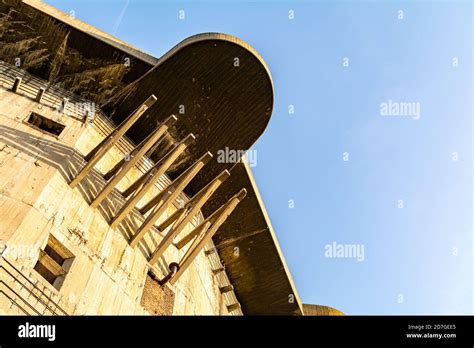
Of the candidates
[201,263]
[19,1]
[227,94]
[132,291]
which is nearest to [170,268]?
[132,291]

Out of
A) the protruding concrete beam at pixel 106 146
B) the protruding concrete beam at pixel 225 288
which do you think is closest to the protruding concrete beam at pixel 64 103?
the protruding concrete beam at pixel 106 146

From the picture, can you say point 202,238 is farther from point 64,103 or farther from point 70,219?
point 64,103

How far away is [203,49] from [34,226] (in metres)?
7.08

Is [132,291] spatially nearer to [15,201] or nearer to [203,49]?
[15,201]

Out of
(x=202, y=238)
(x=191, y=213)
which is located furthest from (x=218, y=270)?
(x=191, y=213)

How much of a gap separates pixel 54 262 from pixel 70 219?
126cm

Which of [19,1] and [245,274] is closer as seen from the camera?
[19,1]

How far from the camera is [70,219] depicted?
34.1ft

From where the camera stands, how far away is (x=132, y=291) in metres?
11.0

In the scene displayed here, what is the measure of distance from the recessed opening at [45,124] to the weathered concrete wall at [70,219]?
17cm

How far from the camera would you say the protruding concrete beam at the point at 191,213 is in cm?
1233
